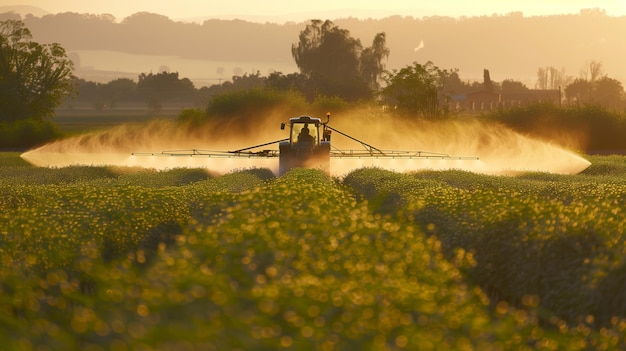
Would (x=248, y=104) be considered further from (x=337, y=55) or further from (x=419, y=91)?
(x=337, y=55)

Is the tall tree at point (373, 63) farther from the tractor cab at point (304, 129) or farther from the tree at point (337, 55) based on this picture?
the tractor cab at point (304, 129)

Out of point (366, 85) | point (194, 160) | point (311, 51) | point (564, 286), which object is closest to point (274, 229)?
point (564, 286)

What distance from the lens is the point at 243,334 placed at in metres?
7.55

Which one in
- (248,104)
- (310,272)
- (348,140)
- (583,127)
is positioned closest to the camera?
(310,272)

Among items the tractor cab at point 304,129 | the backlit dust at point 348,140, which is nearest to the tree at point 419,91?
the backlit dust at point 348,140

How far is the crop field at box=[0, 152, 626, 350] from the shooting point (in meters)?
8.11

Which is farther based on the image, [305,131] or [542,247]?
[305,131]

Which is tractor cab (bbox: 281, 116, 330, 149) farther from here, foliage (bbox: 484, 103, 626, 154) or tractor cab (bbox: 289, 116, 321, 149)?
foliage (bbox: 484, 103, 626, 154)

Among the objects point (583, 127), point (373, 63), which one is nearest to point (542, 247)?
point (583, 127)

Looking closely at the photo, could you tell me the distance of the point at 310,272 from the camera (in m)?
10.6

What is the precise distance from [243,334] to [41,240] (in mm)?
9612

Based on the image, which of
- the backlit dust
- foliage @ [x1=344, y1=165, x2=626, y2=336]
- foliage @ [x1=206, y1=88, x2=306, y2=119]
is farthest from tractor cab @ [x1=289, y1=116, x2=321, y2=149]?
foliage @ [x1=206, y1=88, x2=306, y2=119]

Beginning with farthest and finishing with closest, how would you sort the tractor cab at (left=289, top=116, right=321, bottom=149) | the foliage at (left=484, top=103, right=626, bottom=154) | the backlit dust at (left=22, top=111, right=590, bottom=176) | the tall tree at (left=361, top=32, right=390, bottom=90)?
1. the tall tree at (left=361, top=32, right=390, bottom=90)
2. the foliage at (left=484, top=103, right=626, bottom=154)
3. the backlit dust at (left=22, top=111, right=590, bottom=176)
4. the tractor cab at (left=289, top=116, right=321, bottom=149)

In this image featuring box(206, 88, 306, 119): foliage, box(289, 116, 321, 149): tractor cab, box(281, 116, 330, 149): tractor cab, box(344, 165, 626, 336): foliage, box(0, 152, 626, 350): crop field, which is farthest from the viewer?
box(206, 88, 306, 119): foliage
